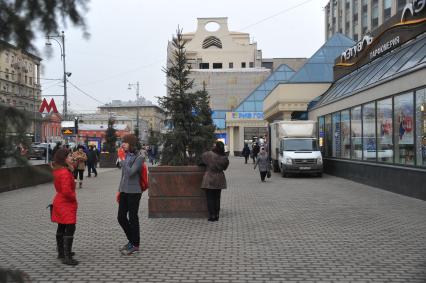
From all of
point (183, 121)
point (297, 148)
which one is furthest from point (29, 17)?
point (297, 148)

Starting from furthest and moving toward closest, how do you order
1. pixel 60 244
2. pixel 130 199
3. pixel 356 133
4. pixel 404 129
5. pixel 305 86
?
pixel 305 86 → pixel 356 133 → pixel 404 129 → pixel 130 199 → pixel 60 244

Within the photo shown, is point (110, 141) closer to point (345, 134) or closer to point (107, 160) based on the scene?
point (107, 160)

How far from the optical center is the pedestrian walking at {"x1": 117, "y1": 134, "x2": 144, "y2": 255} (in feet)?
23.6

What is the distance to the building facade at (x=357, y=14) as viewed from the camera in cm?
5875

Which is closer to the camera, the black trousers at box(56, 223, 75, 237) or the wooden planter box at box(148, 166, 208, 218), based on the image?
the black trousers at box(56, 223, 75, 237)

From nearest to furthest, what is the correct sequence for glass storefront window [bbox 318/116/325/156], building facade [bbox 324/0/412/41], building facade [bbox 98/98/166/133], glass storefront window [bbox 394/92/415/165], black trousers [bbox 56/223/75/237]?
black trousers [bbox 56/223/75/237]
glass storefront window [bbox 394/92/415/165]
glass storefront window [bbox 318/116/325/156]
building facade [bbox 324/0/412/41]
building facade [bbox 98/98/166/133]

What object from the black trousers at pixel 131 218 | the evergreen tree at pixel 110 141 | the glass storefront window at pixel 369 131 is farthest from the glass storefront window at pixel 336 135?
the black trousers at pixel 131 218

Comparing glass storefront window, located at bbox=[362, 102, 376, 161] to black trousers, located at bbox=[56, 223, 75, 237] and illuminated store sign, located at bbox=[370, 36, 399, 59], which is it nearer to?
illuminated store sign, located at bbox=[370, 36, 399, 59]

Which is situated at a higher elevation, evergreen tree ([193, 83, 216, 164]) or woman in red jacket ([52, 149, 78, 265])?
evergreen tree ([193, 83, 216, 164])

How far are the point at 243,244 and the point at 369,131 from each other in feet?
41.0

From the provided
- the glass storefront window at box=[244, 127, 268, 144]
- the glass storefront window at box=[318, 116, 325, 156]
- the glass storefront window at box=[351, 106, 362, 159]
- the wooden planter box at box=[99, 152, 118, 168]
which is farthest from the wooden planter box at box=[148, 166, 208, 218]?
the glass storefront window at box=[244, 127, 268, 144]

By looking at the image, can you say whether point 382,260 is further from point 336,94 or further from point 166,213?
point 336,94

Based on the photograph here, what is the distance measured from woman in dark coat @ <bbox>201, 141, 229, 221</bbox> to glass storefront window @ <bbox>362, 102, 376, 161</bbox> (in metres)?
9.52

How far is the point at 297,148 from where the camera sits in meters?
24.4
